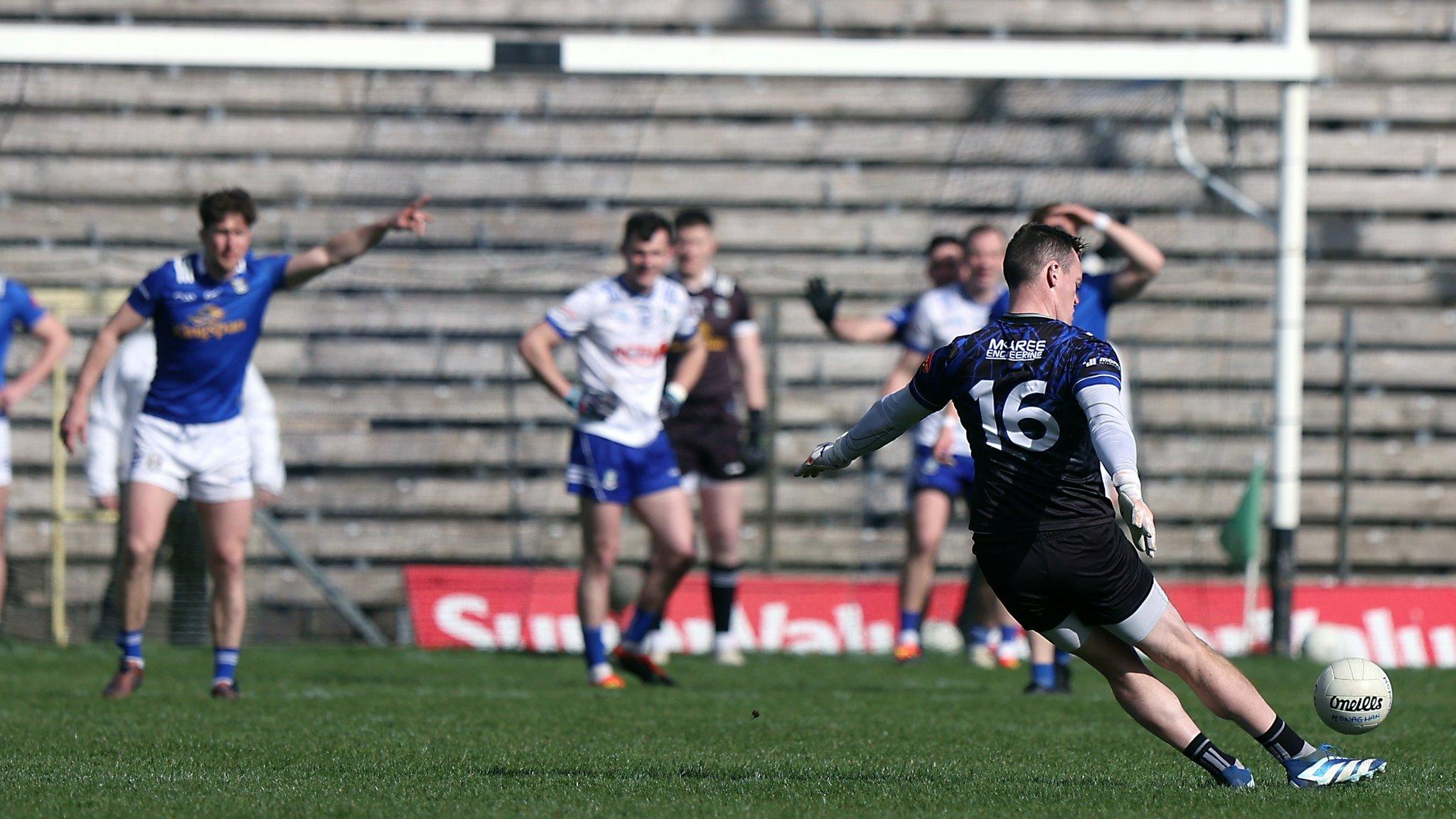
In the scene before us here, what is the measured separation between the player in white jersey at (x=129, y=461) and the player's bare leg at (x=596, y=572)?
163 centimetres

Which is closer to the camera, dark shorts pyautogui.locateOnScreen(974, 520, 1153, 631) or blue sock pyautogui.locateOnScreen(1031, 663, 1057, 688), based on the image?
dark shorts pyautogui.locateOnScreen(974, 520, 1153, 631)

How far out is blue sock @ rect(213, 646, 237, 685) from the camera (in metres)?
7.57

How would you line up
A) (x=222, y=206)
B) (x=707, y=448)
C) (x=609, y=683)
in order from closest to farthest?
(x=222, y=206), (x=609, y=683), (x=707, y=448)

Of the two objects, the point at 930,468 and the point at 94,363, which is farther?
the point at 930,468

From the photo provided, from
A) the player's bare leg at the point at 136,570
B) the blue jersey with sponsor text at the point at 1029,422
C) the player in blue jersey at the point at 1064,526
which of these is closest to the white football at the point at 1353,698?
the player in blue jersey at the point at 1064,526

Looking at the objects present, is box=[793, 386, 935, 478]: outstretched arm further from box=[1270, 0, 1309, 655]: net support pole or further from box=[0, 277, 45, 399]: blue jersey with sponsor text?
box=[1270, 0, 1309, 655]: net support pole

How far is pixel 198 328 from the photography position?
7.55 metres

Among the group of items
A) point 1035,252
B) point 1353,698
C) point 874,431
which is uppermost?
Result: point 1035,252

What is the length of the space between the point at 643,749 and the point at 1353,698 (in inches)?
86.7

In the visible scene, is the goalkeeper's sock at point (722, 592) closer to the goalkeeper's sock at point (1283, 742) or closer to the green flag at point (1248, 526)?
the green flag at point (1248, 526)

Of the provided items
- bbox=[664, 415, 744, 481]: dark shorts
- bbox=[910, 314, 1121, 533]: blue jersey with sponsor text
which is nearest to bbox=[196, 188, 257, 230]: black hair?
bbox=[664, 415, 744, 481]: dark shorts

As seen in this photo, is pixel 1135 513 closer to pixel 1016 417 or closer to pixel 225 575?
pixel 1016 417

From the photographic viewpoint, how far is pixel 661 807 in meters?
4.46

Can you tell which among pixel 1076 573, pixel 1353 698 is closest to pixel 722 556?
pixel 1353 698
